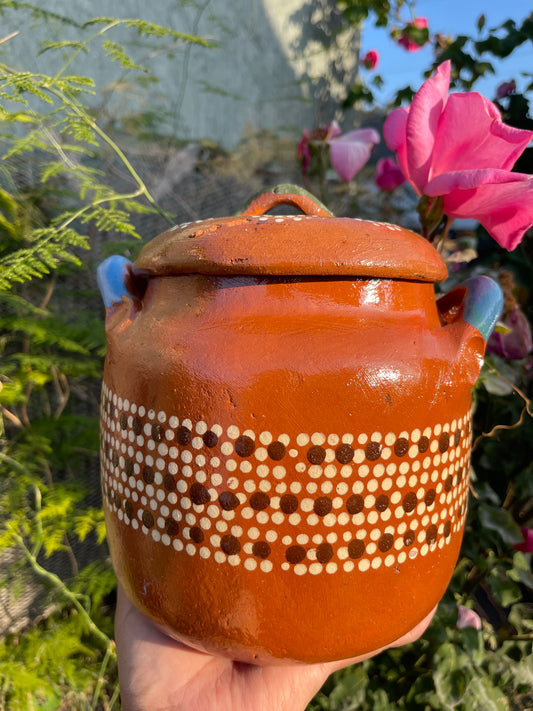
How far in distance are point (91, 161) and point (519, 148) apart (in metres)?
1.12

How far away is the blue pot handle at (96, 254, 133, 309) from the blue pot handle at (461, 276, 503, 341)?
401 millimetres

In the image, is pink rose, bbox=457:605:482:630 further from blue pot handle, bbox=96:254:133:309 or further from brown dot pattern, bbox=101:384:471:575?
blue pot handle, bbox=96:254:133:309

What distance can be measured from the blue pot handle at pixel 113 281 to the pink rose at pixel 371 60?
220 centimetres

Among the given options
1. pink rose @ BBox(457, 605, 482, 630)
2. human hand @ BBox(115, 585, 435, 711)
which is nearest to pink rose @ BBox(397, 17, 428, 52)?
pink rose @ BBox(457, 605, 482, 630)

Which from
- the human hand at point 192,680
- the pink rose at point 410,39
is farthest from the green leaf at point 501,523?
the pink rose at point 410,39

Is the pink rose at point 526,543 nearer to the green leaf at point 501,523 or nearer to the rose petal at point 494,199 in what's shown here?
the green leaf at point 501,523

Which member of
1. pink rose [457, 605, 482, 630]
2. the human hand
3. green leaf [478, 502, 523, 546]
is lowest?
pink rose [457, 605, 482, 630]

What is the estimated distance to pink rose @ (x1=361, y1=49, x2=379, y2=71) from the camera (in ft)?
7.45

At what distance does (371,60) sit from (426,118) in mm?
2073

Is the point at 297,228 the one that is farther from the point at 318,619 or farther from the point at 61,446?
the point at 61,446

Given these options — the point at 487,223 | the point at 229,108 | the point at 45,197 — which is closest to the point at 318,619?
the point at 487,223

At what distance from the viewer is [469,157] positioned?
56 cm

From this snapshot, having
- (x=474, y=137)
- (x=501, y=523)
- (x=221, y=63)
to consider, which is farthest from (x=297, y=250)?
(x=221, y=63)

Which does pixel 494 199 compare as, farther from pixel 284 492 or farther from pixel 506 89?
pixel 506 89
